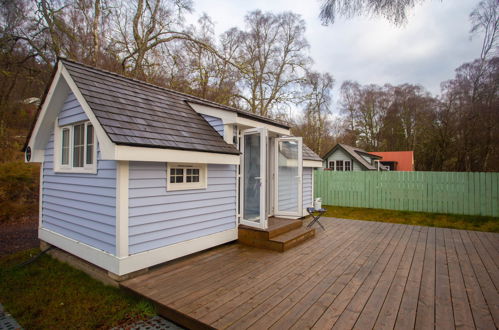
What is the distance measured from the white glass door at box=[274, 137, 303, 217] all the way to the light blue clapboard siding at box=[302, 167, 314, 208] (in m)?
2.13

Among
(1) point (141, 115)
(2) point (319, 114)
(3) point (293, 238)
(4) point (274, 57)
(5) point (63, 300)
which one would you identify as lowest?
(5) point (63, 300)

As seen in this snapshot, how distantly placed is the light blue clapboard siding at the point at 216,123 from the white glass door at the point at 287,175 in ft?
5.31

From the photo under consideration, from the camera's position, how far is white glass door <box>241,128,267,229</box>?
479 centimetres

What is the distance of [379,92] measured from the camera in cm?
2338

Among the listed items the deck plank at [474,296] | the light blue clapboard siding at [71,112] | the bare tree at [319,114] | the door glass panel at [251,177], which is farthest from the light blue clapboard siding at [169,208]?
the bare tree at [319,114]

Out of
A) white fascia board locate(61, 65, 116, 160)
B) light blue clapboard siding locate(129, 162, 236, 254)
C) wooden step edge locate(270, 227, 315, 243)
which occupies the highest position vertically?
white fascia board locate(61, 65, 116, 160)

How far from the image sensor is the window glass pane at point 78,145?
4.21 meters

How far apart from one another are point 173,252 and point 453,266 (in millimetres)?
4532

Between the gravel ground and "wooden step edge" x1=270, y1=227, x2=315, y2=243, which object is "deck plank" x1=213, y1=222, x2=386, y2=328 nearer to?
"wooden step edge" x1=270, y1=227, x2=315, y2=243

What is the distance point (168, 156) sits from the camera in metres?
3.57

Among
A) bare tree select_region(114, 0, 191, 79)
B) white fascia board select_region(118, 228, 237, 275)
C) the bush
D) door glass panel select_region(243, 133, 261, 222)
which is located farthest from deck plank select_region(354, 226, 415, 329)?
bare tree select_region(114, 0, 191, 79)

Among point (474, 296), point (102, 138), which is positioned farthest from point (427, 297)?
point (102, 138)

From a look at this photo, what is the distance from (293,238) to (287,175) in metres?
1.68

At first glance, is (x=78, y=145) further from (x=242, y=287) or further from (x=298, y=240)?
(x=298, y=240)
